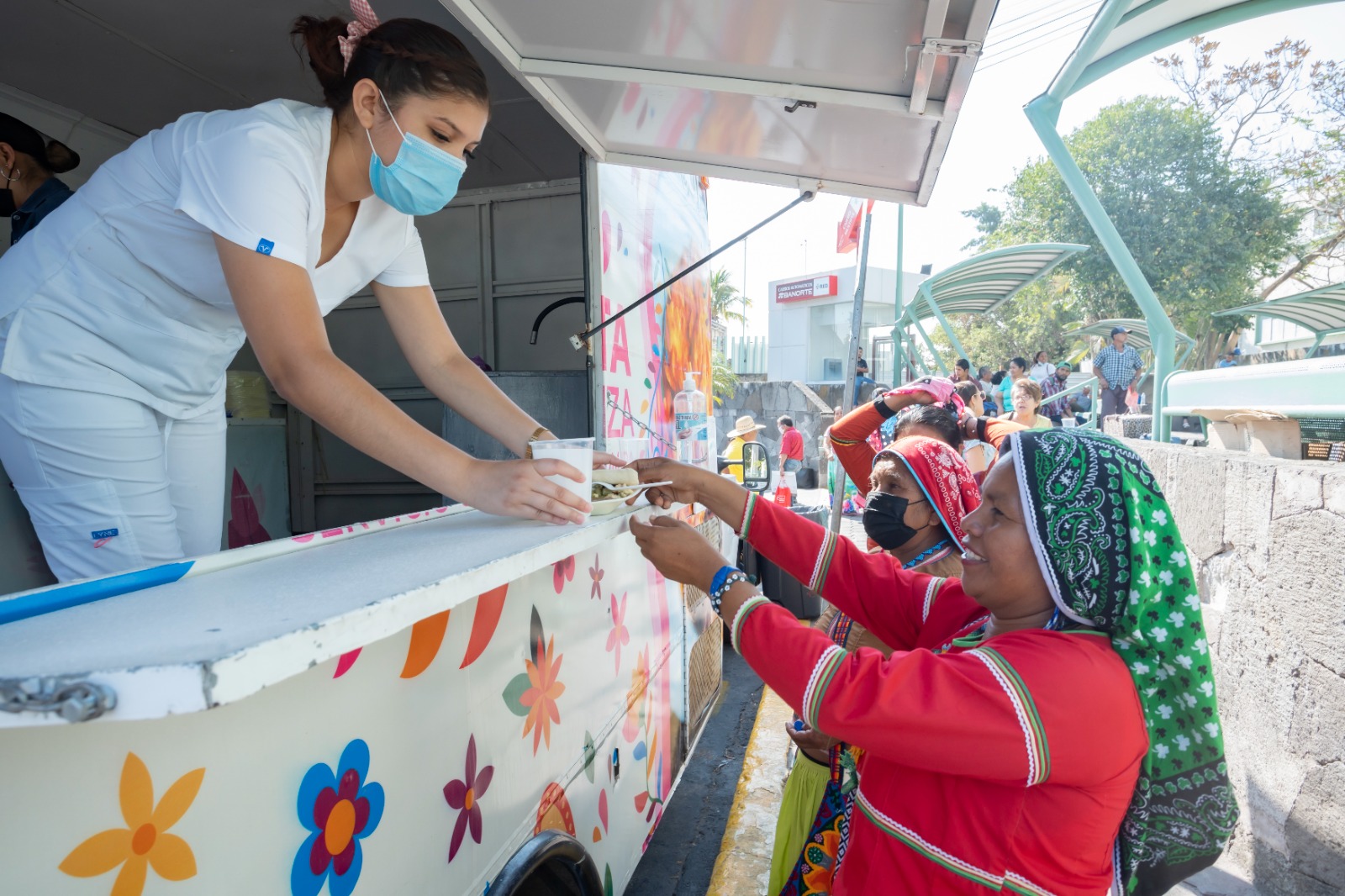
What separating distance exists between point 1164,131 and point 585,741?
1036 inches

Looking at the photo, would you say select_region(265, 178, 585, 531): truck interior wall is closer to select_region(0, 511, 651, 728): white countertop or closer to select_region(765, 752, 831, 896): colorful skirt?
select_region(765, 752, 831, 896): colorful skirt

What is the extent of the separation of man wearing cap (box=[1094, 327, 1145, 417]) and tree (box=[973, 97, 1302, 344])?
9.55m

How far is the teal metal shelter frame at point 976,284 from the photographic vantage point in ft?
32.9

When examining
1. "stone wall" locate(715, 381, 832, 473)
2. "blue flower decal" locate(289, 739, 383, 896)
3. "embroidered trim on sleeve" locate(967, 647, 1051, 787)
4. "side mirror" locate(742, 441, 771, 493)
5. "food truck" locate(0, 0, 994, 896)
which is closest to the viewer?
"food truck" locate(0, 0, 994, 896)

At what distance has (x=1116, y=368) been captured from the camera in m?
10.6

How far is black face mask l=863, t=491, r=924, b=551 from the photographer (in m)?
2.49

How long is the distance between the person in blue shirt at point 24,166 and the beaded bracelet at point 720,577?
2186 millimetres

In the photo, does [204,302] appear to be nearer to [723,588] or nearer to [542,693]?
[542,693]

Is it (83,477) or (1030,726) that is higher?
(83,477)

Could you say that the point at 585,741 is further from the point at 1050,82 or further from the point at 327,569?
the point at 1050,82

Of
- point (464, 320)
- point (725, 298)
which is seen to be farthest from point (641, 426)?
point (725, 298)

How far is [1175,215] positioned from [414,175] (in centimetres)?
2474

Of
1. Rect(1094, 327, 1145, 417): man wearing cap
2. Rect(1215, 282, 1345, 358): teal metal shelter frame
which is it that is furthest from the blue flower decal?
Rect(1094, 327, 1145, 417): man wearing cap

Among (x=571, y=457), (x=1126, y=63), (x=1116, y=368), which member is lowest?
(x=571, y=457)
